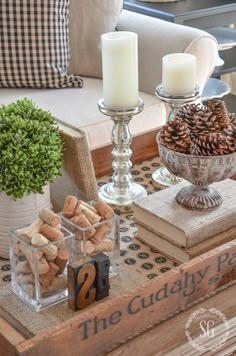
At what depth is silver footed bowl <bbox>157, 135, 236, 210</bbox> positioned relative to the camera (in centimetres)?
136

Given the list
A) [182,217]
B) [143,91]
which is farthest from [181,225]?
[143,91]

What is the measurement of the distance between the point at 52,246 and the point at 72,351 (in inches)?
8.2

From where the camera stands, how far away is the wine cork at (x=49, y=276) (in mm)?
1244

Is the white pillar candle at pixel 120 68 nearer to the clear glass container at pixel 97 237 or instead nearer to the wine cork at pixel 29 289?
the clear glass container at pixel 97 237

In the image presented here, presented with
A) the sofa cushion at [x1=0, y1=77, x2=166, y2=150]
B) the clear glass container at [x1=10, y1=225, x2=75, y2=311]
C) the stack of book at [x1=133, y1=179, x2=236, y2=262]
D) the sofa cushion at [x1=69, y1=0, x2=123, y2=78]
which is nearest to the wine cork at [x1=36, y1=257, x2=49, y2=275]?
the clear glass container at [x1=10, y1=225, x2=75, y2=311]

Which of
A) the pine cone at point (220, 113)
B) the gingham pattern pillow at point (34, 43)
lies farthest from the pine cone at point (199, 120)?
the gingham pattern pillow at point (34, 43)

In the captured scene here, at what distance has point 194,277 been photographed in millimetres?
1243

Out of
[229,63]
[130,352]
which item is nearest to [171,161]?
[130,352]

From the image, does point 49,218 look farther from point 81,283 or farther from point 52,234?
point 81,283

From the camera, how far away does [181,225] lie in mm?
1386

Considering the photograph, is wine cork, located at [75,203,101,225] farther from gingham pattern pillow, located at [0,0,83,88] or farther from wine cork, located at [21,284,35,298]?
gingham pattern pillow, located at [0,0,83,88]

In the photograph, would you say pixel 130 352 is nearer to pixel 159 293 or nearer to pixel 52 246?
pixel 159 293

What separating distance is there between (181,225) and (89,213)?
0.66ft

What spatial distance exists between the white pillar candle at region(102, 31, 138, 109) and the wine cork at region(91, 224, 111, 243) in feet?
1.30
